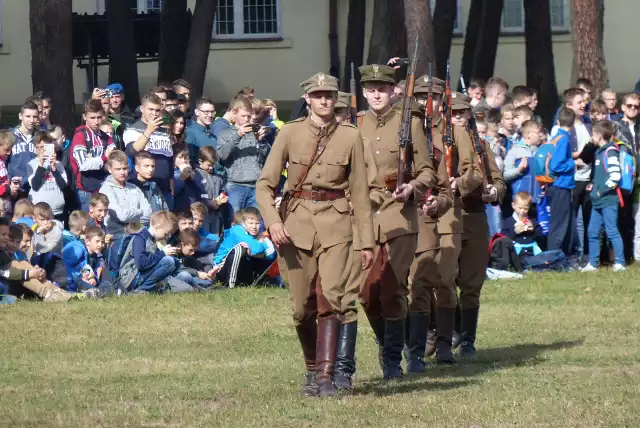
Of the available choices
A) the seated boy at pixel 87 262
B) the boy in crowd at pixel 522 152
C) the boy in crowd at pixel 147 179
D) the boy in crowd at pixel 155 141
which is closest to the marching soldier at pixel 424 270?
the seated boy at pixel 87 262

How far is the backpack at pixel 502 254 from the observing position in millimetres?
17562

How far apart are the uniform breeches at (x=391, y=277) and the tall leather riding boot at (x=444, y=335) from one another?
46.6 inches

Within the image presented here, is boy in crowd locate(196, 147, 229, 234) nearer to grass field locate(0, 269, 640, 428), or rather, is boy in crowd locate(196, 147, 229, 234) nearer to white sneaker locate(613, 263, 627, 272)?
grass field locate(0, 269, 640, 428)

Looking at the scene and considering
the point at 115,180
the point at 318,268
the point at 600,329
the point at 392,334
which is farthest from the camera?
the point at 115,180

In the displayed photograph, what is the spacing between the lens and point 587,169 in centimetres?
1834

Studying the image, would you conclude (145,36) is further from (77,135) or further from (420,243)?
(420,243)

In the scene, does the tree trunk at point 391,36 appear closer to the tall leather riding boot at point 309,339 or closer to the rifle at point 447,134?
the rifle at point 447,134

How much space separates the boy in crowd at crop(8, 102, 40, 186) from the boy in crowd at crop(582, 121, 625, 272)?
669 centimetres

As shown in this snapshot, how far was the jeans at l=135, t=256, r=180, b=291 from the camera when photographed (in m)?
15.4

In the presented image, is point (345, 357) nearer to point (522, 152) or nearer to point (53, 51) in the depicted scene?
point (522, 152)

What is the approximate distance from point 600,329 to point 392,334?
3776 mm

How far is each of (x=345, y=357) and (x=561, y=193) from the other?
9.03 meters

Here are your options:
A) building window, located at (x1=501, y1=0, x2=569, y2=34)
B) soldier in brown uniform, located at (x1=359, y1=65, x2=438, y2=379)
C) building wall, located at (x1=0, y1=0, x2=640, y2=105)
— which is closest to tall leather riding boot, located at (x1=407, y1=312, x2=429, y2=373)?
soldier in brown uniform, located at (x1=359, y1=65, x2=438, y2=379)

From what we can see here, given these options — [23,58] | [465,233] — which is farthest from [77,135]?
[23,58]
